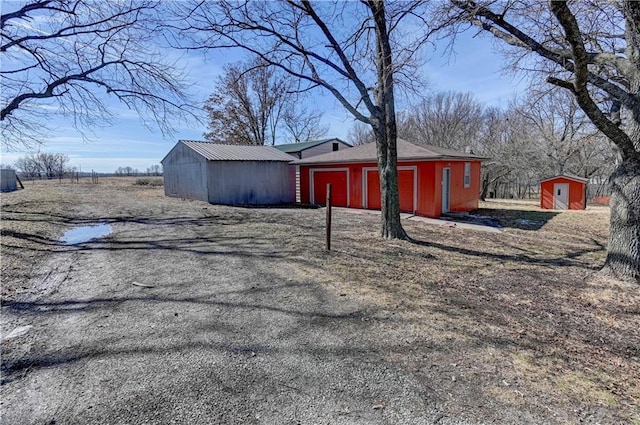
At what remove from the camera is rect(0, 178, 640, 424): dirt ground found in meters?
2.12

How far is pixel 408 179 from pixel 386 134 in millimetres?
5697

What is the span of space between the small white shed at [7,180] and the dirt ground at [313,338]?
24866 millimetres

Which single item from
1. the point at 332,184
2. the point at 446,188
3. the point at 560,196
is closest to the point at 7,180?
the point at 332,184

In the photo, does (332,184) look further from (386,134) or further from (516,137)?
(516,137)

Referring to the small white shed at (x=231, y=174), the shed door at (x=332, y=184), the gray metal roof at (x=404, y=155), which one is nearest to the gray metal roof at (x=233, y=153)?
the small white shed at (x=231, y=174)

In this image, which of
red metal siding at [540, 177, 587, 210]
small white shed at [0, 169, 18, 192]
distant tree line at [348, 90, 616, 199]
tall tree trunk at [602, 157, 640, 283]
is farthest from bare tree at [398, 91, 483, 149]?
small white shed at [0, 169, 18, 192]

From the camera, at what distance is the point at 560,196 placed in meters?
16.1

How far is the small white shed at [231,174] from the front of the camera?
1585 centimetres

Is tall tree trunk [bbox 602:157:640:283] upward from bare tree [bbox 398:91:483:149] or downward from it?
downward

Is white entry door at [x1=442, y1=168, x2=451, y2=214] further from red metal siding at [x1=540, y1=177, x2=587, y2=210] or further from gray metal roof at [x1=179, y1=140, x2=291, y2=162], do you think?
gray metal roof at [x1=179, y1=140, x2=291, y2=162]

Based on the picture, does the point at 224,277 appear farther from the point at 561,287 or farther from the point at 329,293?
the point at 561,287

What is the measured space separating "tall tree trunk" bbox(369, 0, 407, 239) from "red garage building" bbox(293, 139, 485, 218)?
4.72m

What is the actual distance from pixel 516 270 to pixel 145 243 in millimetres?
7264

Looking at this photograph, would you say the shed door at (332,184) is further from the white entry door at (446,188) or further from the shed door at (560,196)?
the shed door at (560,196)
